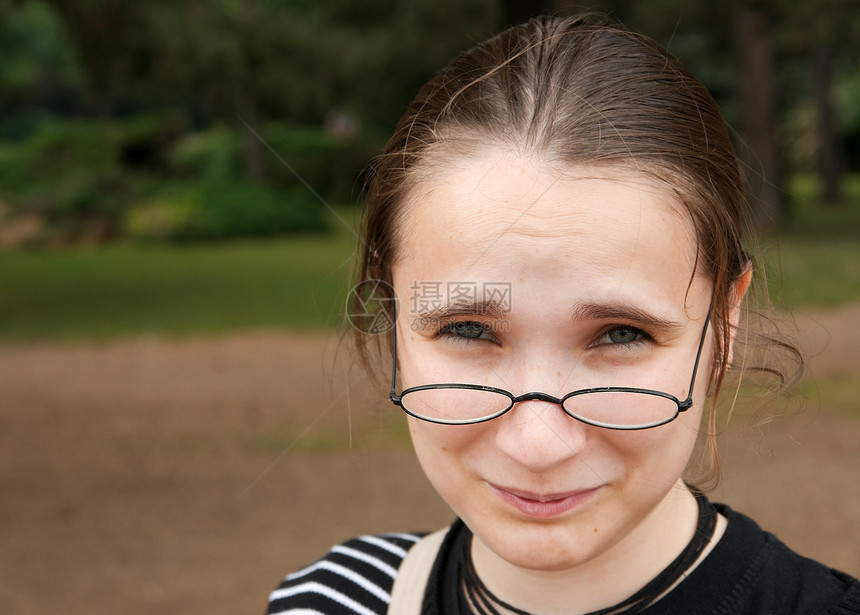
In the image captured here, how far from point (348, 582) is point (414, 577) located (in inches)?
5.1

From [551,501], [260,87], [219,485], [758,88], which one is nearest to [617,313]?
[551,501]

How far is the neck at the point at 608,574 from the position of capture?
1.38m

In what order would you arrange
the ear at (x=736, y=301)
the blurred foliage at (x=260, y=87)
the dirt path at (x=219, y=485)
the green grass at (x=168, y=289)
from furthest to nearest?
1. the blurred foliage at (x=260, y=87)
2. the green grass at (x=168, y=289)
3. the dirt path at (x=219, y=485)
4. the ear at (x=736, y=301)

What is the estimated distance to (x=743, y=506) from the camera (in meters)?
4.57

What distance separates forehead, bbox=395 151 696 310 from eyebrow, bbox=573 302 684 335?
0.09 ft

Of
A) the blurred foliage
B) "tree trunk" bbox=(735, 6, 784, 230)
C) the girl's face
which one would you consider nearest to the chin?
the girl's face

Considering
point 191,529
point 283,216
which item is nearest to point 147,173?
point 283,216

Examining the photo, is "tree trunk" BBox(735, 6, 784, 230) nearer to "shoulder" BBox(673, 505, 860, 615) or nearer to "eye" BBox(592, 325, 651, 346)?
"shoulder" BBox(673, 505, 860, 615)

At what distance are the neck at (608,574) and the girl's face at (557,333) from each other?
8 cm

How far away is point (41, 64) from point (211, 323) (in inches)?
1439

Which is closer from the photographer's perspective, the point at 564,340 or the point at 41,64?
the point at 564,340

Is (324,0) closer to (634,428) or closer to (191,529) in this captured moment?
(191,529)
